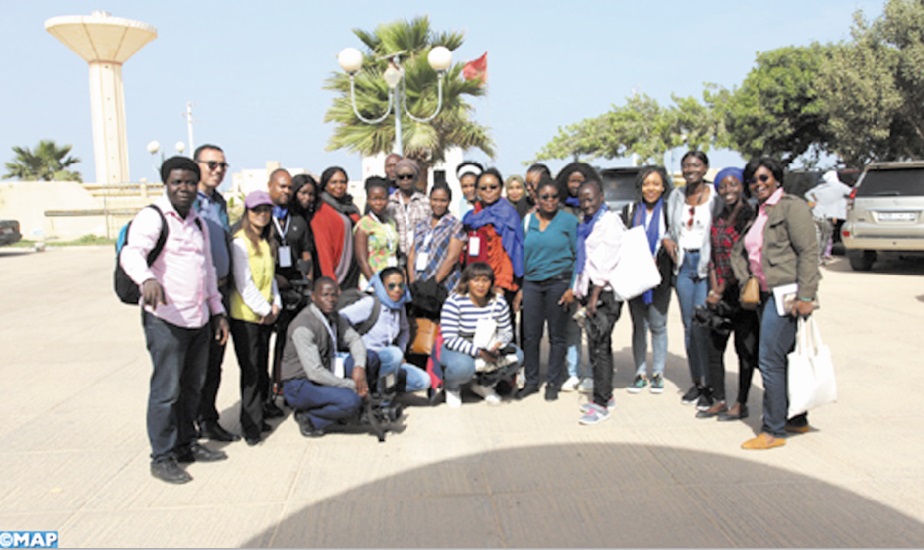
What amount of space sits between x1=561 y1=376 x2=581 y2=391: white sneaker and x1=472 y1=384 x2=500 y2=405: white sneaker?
2.15ft

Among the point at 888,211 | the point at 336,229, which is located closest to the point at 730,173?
the point at 336,229

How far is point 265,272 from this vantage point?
5.07m

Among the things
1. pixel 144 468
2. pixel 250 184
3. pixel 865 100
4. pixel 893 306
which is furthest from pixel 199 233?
pixel 250 184

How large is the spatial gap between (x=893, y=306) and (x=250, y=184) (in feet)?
99.2

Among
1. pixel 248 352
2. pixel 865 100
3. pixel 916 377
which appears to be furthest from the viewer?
pixel 865 100

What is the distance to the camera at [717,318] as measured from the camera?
5181 mm

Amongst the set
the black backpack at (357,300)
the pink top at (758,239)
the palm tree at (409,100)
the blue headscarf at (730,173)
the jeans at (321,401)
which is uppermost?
the palm tree at (409,100)

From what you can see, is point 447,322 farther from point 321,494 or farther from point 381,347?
point 321,494

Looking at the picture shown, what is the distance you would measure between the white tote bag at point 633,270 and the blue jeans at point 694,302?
0.26 meters

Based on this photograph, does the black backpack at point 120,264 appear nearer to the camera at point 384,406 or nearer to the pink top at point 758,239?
the camera at point 384,406

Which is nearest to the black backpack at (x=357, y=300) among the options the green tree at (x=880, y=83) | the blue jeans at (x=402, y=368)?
→ the blue jeans at (x=402, y=368)

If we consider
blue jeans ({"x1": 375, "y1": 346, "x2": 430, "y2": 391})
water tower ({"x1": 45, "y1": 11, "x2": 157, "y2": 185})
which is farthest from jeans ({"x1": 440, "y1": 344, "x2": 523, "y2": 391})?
water tower ({"x1": 45, "y1": 11, "x2": 157, "y2": 185})

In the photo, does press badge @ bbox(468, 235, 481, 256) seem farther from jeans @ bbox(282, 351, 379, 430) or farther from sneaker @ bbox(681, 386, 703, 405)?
sneaker @ bbox(681, 386, 703, 405)

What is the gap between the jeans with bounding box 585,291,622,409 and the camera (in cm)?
547
